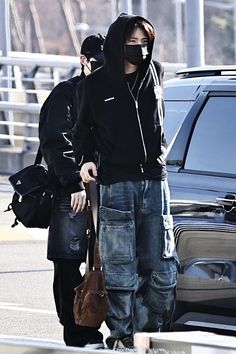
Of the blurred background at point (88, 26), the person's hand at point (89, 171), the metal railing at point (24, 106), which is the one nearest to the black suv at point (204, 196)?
the person's hand at point (89, 171)

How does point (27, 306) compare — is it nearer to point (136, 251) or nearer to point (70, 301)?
point (70, 301)

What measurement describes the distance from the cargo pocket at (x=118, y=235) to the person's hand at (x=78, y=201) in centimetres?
55

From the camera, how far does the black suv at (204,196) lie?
698 cm

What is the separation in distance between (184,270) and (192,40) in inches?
413

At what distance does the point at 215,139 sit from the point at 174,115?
38cm

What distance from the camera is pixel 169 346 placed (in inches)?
170

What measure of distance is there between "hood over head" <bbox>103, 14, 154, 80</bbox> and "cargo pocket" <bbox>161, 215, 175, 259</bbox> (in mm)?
788

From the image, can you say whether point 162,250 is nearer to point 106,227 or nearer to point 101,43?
point 106,227

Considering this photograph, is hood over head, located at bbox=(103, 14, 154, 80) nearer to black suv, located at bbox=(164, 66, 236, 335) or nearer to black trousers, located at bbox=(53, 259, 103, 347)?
black suv, located at bbox=(164, 66, 236, 335)

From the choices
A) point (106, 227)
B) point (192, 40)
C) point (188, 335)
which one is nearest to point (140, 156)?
point (106, 227)

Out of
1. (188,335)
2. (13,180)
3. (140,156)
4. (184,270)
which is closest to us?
(188,335)

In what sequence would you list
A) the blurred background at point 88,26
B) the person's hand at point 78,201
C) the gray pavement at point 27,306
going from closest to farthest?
1. the person's hand at point 78,201
2. the gray pavement at point 27,306
3. the blurred background at point 88,26

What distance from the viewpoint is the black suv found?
6.98 meters

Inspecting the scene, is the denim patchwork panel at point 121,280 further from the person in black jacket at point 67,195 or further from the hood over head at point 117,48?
the hood over head at point 117,48
